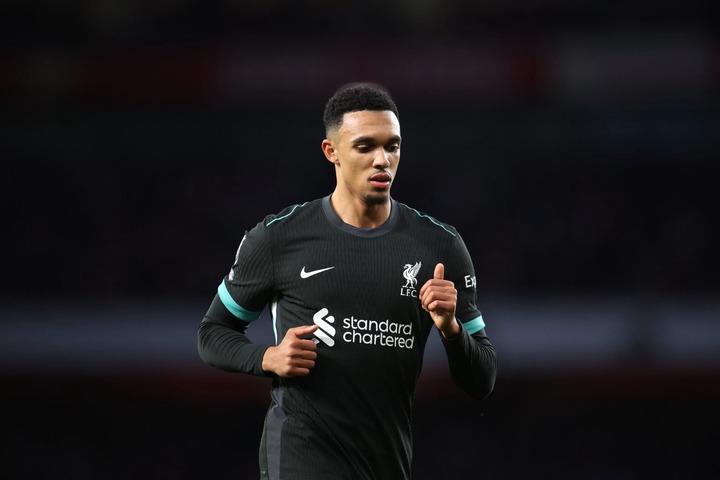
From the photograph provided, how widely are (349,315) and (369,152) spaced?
1.58 ft

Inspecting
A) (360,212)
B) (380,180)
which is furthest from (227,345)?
(380,180)

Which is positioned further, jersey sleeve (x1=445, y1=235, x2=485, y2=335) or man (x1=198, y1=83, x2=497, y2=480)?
jersey sleeve (x1=445, y1=235, x2=485, y2=335)

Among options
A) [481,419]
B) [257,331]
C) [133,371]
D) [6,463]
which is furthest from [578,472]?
[6,463]

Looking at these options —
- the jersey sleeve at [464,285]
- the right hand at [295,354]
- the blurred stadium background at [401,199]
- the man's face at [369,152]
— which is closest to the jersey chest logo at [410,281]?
the jersey sleeve at [464,285]

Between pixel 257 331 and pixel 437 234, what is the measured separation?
5.06m

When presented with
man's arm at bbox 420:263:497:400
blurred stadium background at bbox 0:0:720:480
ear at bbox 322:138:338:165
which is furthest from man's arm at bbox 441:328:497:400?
blurred stadium background at bbox 0:0:720:480

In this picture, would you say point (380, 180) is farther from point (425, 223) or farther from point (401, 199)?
point (401, 199)

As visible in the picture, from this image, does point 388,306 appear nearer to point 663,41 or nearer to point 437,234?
point 437,234

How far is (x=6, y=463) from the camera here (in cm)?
846

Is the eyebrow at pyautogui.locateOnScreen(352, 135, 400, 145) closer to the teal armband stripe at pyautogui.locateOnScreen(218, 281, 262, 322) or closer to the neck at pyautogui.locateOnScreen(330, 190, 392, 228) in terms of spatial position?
the neck at pyautogui.locateOnScreen(330, 190, 392, 228)

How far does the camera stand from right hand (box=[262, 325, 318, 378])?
8.98ft

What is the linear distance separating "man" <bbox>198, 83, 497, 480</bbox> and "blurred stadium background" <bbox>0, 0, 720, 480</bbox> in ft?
16.0

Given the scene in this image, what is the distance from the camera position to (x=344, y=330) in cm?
290

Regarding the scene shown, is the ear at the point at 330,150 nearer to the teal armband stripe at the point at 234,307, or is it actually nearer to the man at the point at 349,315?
the man at the point at 349,315
